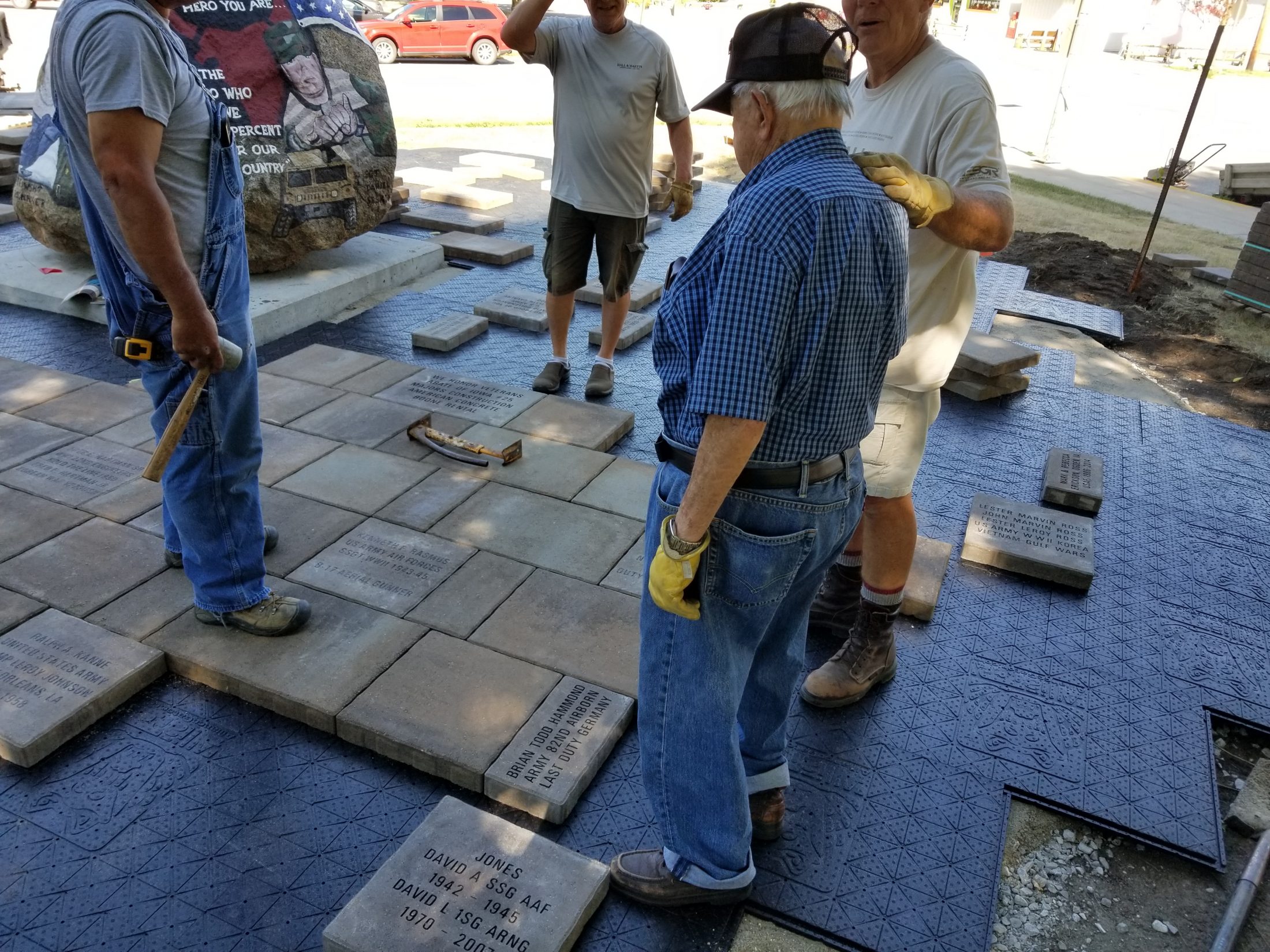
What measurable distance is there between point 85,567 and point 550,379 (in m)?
2.37

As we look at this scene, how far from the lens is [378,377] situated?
4.59 meters

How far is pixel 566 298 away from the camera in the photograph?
4.64m

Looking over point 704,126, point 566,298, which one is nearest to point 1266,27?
point 704,126

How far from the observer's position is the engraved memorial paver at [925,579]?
122 inches

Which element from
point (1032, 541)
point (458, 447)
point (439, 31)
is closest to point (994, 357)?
point (1032, 541)

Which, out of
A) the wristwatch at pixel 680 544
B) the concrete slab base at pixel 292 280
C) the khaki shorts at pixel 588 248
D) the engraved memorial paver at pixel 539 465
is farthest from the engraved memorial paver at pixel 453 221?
the wristwatch at pixel 680 544

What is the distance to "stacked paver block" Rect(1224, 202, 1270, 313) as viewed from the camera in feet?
22.8

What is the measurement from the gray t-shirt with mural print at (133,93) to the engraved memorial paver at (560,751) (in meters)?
1.59

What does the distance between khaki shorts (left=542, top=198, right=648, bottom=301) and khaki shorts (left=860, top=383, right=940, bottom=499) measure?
2.24m

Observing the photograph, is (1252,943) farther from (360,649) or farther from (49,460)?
(49,460)

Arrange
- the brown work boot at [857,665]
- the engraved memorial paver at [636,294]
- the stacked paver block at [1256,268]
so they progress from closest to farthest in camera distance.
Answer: the brown work boot at [857,665]
the engraved memorial paver at [636,294]
the stacked paver block at [1256,268]

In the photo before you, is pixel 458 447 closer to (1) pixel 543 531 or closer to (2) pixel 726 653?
(1) pixel 543 531

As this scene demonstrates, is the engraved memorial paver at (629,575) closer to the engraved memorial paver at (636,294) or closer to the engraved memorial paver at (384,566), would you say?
the engraved memorial paver at (384,566)

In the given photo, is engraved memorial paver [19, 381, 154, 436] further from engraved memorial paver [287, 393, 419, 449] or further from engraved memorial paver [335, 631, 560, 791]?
engraved memorial paver [335, 631, 560, 791]
